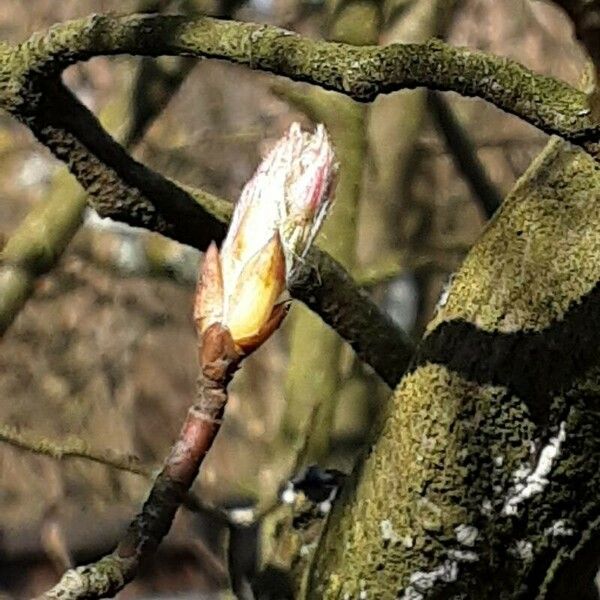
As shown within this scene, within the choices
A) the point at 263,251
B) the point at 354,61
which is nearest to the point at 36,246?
the point at 354,61

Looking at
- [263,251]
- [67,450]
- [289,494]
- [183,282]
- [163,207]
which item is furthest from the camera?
[183,282]

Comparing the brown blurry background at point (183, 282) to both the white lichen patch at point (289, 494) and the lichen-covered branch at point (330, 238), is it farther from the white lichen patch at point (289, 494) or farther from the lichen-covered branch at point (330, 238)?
the white lichen patch at point (289, 494)

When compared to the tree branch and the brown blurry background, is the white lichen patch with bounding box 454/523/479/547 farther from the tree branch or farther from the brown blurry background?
the brown blurry background

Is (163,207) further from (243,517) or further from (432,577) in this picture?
(243,517)

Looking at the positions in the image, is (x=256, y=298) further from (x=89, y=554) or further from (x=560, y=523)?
(x=89, y=554)

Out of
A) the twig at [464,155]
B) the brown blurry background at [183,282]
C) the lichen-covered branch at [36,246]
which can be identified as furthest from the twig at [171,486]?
the twig at [464,155]
